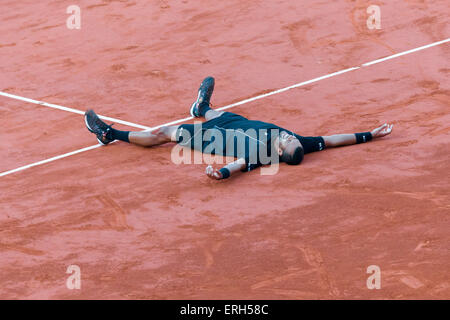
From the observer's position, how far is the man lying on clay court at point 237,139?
888 centimetres

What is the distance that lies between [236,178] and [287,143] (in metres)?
0.70

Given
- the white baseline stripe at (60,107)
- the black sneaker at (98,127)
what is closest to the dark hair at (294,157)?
the black sneaker at (98,127)

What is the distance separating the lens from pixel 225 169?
8.56m

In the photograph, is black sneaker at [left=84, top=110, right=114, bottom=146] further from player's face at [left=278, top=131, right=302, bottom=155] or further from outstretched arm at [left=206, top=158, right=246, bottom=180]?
player's face at [left=278, top=131, right=302, bottom=155]

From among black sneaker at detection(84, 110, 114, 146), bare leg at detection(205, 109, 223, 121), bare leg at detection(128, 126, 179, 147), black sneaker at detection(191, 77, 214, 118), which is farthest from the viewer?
black sneaker at detection(191, 77, 214, 118)

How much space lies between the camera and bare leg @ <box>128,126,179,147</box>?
9.73m

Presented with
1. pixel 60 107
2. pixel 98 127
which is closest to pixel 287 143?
pixel 98 127

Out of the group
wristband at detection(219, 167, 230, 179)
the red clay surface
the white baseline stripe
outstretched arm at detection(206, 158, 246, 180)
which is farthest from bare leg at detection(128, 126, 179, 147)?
wristband at detection(219, 167, 230, 179)

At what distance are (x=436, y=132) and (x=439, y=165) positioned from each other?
1.04 meters

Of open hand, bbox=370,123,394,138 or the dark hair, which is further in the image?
open hand, bbox=370,123,394,138

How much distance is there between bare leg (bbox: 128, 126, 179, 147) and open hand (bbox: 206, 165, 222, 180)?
134cm

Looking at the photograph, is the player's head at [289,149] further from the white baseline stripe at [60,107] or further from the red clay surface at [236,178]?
the white baseline stripe at [60,107]

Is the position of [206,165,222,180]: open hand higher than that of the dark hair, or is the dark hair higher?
the dark hair

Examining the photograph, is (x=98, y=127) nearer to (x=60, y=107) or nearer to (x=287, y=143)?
(x=60, y=107)
